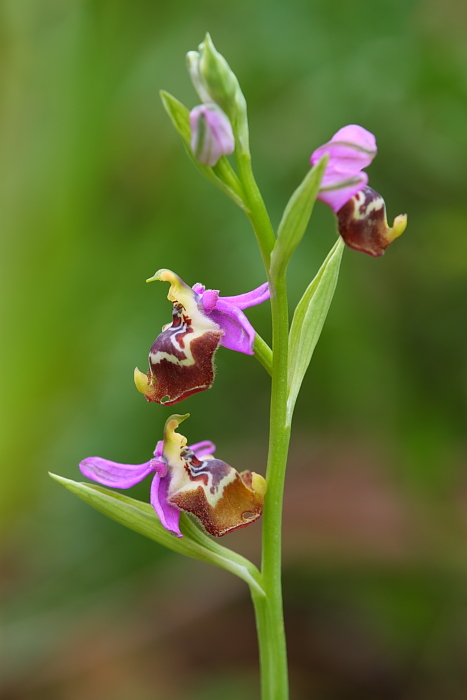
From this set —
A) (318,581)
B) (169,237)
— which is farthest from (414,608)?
(169,237)

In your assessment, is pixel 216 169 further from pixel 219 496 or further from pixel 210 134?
pixel 219 496

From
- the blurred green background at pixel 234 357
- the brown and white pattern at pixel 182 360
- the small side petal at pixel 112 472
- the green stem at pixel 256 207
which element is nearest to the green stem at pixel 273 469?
the green stem at pixel 256 207

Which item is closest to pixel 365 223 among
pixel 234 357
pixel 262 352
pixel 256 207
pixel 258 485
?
pixel 256 207

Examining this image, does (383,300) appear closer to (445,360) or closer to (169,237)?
(445,360)

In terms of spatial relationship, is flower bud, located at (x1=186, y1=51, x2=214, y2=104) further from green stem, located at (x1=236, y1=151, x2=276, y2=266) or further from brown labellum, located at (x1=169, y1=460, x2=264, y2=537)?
brown labellum, located at (x1=169, y1=460, x2=264, y2=537)

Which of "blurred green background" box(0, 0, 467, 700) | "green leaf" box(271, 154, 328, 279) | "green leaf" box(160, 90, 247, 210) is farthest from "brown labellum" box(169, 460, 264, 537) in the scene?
"blurred green background" box(0, 0, 467, 700)

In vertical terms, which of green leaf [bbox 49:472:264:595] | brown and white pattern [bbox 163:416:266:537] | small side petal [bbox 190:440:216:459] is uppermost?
small side petal [bbox 190:440:216:459]
